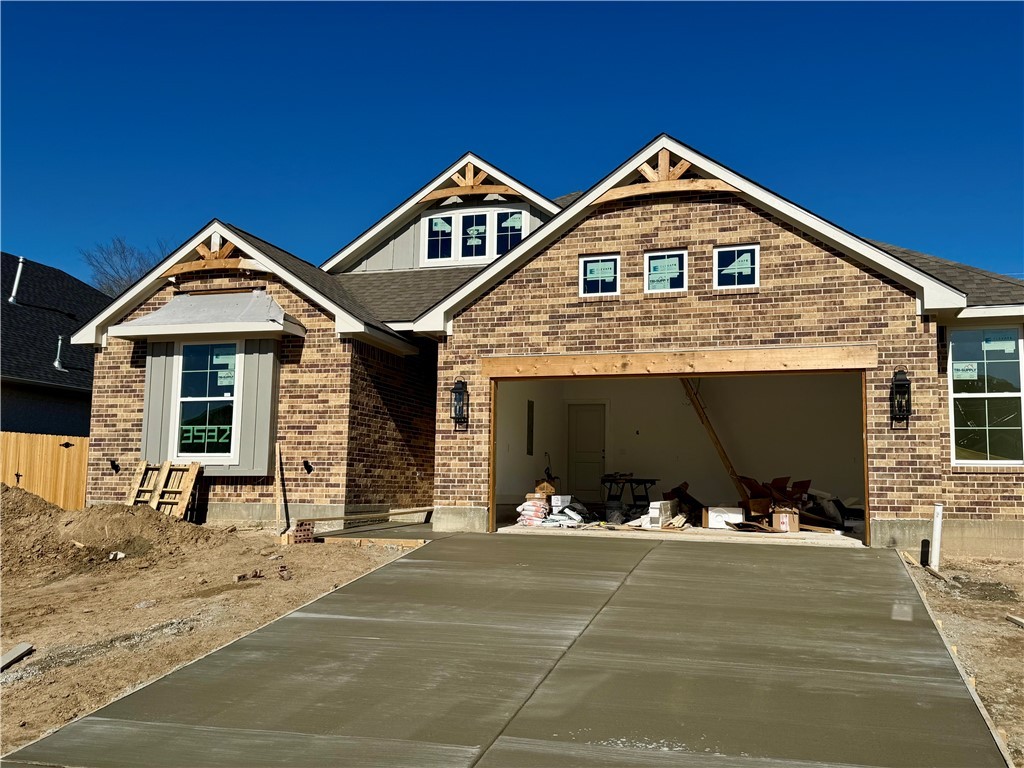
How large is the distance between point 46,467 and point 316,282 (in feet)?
20.6

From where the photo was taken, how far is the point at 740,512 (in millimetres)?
15367

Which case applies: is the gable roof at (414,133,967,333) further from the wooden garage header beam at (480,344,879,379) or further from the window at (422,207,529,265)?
the window at (422,207,529,265)

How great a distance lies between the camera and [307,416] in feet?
49.2

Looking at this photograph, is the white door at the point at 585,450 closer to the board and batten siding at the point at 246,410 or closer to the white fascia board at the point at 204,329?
the white fascia board at the point at 204,329

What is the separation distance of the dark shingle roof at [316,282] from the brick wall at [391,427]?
531mm

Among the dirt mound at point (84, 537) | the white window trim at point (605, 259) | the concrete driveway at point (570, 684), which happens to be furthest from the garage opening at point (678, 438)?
the concrete driveway at point (570, 684)

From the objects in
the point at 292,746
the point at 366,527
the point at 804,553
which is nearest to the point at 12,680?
the point at 292,746

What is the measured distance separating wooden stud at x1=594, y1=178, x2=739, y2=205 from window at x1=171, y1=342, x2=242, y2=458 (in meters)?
6.87

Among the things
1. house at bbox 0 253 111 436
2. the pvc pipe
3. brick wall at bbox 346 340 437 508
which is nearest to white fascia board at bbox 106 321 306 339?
brick wall at bbox 346 340 437 508

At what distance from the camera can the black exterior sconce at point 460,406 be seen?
14359 millimetres

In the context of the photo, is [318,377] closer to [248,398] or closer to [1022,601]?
[248,398]

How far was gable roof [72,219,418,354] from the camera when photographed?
49.1 ft

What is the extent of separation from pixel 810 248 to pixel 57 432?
57.7 feet

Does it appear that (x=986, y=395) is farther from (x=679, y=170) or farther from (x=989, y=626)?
(x=679, y=170)
